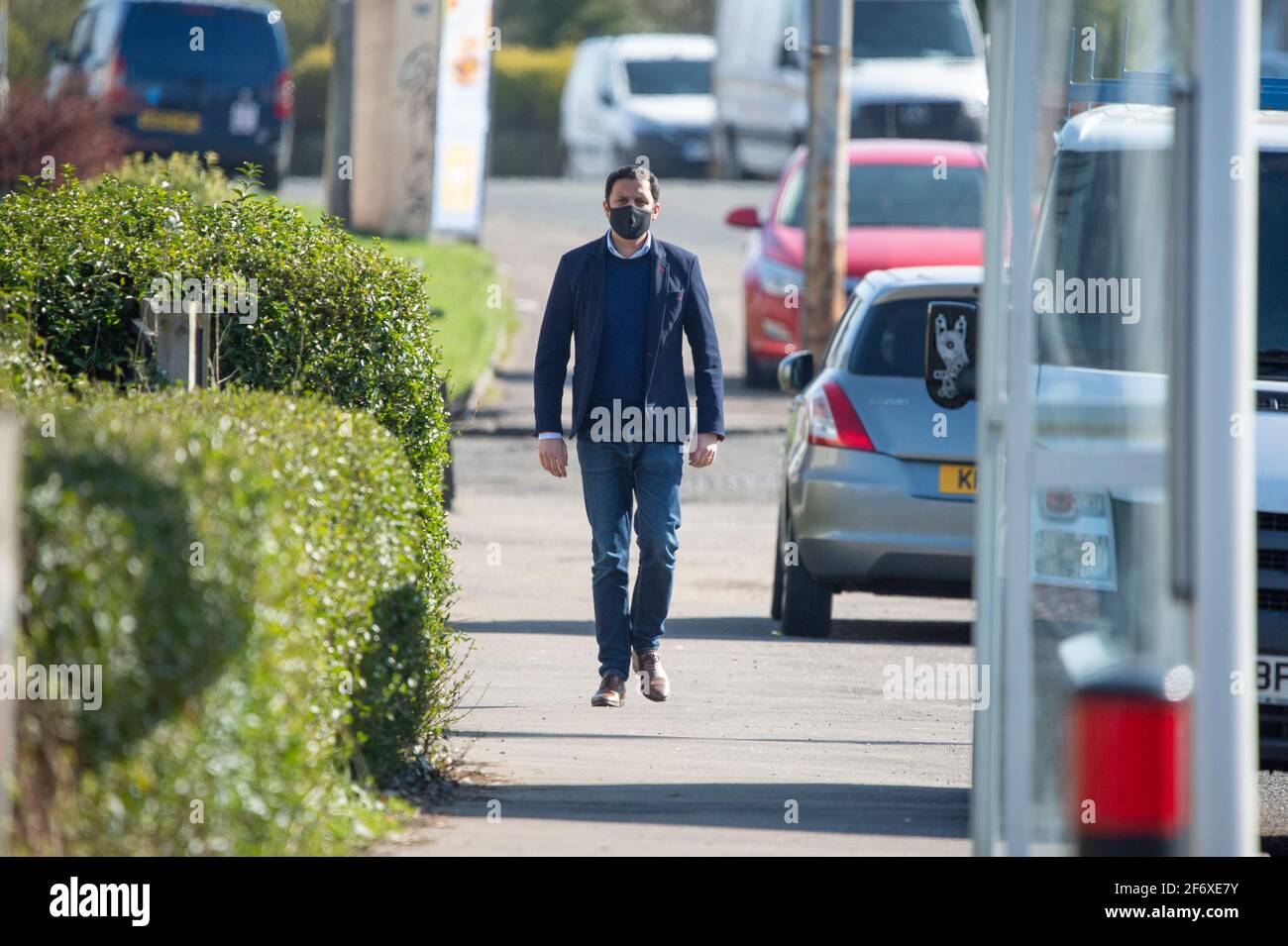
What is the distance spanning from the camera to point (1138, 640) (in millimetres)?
4156

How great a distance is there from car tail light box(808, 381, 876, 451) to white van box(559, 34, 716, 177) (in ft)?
73.1

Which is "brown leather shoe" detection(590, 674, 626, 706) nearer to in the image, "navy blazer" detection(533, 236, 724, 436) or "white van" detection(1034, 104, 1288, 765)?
"navy blazer" detection(533, 236, 724, 436)

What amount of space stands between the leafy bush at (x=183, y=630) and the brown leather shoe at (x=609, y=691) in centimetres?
232

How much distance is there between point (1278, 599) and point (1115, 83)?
170cm

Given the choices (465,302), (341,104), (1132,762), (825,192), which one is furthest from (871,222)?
(1132,762)

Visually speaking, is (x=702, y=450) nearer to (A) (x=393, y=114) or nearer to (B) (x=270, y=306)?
(B) (x=270, y=306)

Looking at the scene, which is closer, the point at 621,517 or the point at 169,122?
the point at 621,517

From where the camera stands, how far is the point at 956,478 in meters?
9.64

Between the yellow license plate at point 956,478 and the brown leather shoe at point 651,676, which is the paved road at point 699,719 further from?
the yellow license plate at point 956,478

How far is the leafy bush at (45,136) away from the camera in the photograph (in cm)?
1722

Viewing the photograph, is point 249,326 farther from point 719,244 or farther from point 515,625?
point 719,244

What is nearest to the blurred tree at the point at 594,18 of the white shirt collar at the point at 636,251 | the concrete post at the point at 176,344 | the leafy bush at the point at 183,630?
the white shirt collar at the point at 636,251

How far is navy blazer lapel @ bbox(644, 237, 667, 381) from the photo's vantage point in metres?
7.55

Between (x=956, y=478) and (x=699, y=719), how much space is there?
2.51m
